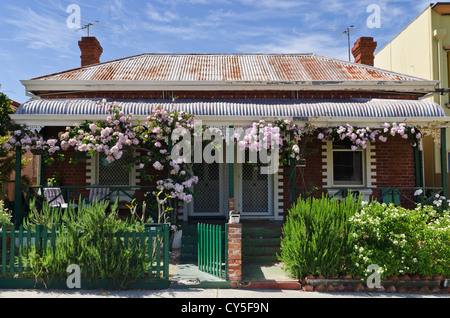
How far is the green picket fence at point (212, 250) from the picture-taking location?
6.27 metres

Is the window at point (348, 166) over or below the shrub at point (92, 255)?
over

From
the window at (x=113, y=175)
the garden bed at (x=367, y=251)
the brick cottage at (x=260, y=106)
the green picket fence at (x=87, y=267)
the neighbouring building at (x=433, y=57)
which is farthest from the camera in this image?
the neighbouring building at (x=433, y=57)

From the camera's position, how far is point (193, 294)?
18.7 feet

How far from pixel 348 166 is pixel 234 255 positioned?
5.45m

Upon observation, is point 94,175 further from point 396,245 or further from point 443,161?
point 443,161

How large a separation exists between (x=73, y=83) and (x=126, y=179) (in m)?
3.02

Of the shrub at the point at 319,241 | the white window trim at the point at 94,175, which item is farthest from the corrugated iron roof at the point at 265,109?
the shrub at the point at 319,241

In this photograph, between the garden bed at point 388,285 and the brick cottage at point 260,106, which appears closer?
the garden bed at point 388,285

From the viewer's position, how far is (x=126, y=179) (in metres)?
10.0

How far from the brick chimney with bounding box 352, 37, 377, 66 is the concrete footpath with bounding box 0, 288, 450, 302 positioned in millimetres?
9317

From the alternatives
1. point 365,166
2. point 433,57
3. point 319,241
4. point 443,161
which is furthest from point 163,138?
point 433,57

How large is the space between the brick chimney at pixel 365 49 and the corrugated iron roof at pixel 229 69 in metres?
1.41
